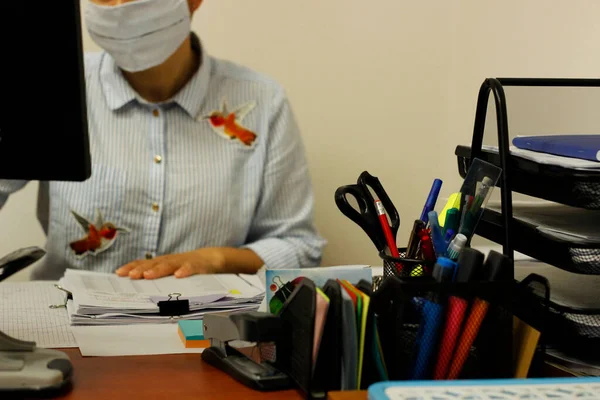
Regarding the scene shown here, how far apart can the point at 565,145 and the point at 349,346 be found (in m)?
0.33

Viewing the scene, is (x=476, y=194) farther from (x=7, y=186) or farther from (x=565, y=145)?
(x=7, y=186)

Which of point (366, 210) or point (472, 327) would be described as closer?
point (472, 327)

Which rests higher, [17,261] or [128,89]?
[128,89]

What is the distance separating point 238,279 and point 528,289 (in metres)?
0.49

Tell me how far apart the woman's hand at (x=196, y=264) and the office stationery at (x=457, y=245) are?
57 cm

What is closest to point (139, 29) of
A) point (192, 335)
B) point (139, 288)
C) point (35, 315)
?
point (139, 288)

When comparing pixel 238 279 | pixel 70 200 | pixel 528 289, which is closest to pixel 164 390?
pixel 528 289

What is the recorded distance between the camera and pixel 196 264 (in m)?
1.28

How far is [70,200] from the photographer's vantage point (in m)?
1.49

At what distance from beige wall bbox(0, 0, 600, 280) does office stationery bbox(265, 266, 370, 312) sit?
1061 mm

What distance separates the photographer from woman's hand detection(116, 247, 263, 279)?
3.69ft

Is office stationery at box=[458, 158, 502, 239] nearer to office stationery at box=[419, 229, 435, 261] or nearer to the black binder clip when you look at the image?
office stationery at box=[419, 229, 435, 261]

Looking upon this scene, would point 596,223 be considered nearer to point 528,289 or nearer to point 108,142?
point 528,289

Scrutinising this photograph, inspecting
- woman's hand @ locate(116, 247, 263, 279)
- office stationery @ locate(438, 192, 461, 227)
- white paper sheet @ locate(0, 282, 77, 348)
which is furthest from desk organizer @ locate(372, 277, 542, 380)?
woman's hand @ locate(116, 247, 263, 279)
